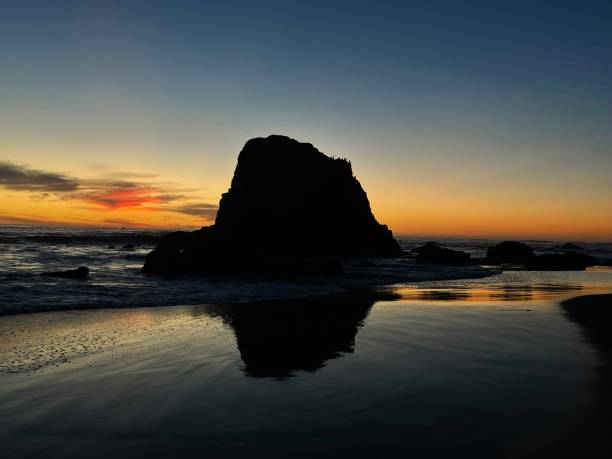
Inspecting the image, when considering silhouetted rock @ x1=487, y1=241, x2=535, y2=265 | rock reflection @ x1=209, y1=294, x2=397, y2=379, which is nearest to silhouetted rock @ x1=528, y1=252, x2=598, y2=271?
silhouetted rock @ x1=487, y1=241, x2=535, y2=265

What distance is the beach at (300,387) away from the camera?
4.34 meters

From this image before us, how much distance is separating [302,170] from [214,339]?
5907 cm

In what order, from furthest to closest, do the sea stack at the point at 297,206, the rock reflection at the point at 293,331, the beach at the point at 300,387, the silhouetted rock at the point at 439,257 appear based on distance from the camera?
the sea stack at the point at 297,206 → the silhouetted rock at the point at 439,257 → the rock reflection at the point at 293,331 → the beach at the point at 300,387

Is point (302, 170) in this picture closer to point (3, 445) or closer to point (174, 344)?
point (174, 344)

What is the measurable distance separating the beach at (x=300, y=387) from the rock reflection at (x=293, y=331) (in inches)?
2.7

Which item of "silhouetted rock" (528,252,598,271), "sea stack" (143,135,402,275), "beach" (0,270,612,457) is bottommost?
"beach" (0,270,612,457)

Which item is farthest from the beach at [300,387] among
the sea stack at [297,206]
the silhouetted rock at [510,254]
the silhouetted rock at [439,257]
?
the sea stack at [297,206]

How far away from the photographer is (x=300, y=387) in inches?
240

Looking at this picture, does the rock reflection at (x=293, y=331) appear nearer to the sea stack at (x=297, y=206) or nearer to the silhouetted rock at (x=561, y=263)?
the silhouetted rock at (x=561, y=263)

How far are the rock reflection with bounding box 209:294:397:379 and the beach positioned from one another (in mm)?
67

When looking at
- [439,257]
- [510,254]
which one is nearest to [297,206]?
[439,257]

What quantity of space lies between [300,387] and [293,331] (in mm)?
4422

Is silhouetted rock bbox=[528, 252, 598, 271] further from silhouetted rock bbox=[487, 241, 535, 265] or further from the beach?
the beach

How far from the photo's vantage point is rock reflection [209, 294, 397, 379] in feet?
24.6
